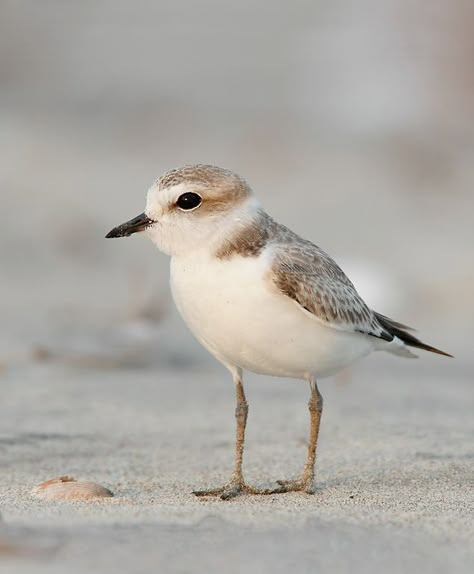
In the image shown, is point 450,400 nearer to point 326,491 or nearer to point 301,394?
point 301,394

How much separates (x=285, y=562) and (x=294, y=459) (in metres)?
1.75

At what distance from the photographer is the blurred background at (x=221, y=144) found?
774 cm

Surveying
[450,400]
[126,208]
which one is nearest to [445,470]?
[450,400]

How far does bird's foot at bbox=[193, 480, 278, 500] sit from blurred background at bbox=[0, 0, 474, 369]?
2.40 meters

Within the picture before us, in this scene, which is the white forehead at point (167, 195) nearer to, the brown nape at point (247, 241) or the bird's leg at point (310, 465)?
the brown nape at point (247, 241)

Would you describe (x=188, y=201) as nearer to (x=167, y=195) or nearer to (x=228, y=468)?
(x=167, y=195)

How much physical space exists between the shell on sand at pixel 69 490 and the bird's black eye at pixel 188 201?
3.19 feet

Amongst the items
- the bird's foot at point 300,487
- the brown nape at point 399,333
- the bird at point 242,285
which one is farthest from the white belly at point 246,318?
the brown nape at point 399,333

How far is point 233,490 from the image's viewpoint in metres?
3.44

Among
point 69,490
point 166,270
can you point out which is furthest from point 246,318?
point 166,270

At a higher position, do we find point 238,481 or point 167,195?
point 167,195

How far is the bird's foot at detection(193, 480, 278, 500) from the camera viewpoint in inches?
134

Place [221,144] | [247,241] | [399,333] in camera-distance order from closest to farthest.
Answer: [247,241], [399,333], [221,144]

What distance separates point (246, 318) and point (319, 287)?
34 centimetres
